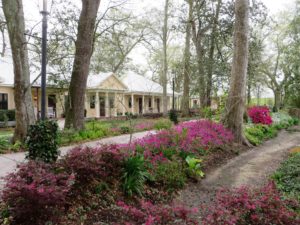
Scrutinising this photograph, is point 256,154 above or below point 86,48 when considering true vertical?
below

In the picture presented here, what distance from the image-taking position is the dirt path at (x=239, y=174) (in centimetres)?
505

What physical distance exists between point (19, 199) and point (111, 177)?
6.19 ft

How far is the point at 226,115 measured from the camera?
10164 mm

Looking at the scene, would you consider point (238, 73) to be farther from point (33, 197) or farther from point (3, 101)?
point (3, 101)

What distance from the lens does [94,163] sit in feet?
13.9

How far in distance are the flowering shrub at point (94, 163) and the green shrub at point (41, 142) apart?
56cm

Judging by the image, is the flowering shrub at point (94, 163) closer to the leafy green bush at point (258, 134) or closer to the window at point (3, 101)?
the leafy green bush at point (258, 134)

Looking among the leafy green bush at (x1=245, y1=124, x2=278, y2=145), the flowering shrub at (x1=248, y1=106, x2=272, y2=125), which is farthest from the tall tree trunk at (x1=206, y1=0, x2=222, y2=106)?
the leafy green bush at (x1=245, y1=124, x2=278, y2=145)

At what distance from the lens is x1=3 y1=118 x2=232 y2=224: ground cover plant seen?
Answer: 9.66ft

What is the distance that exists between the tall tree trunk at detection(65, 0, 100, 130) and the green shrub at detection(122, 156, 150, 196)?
612 centimetres

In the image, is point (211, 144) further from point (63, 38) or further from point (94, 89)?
point (94, 89)

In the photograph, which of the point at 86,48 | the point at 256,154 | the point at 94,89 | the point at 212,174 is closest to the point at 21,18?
the point at 86,48

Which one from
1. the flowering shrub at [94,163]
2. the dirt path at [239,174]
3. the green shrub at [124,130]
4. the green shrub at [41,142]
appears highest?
the green shrub at [41,142]

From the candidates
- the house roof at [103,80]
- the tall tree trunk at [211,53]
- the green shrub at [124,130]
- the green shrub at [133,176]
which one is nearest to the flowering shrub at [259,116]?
the tall tree trunk at [211,53]
